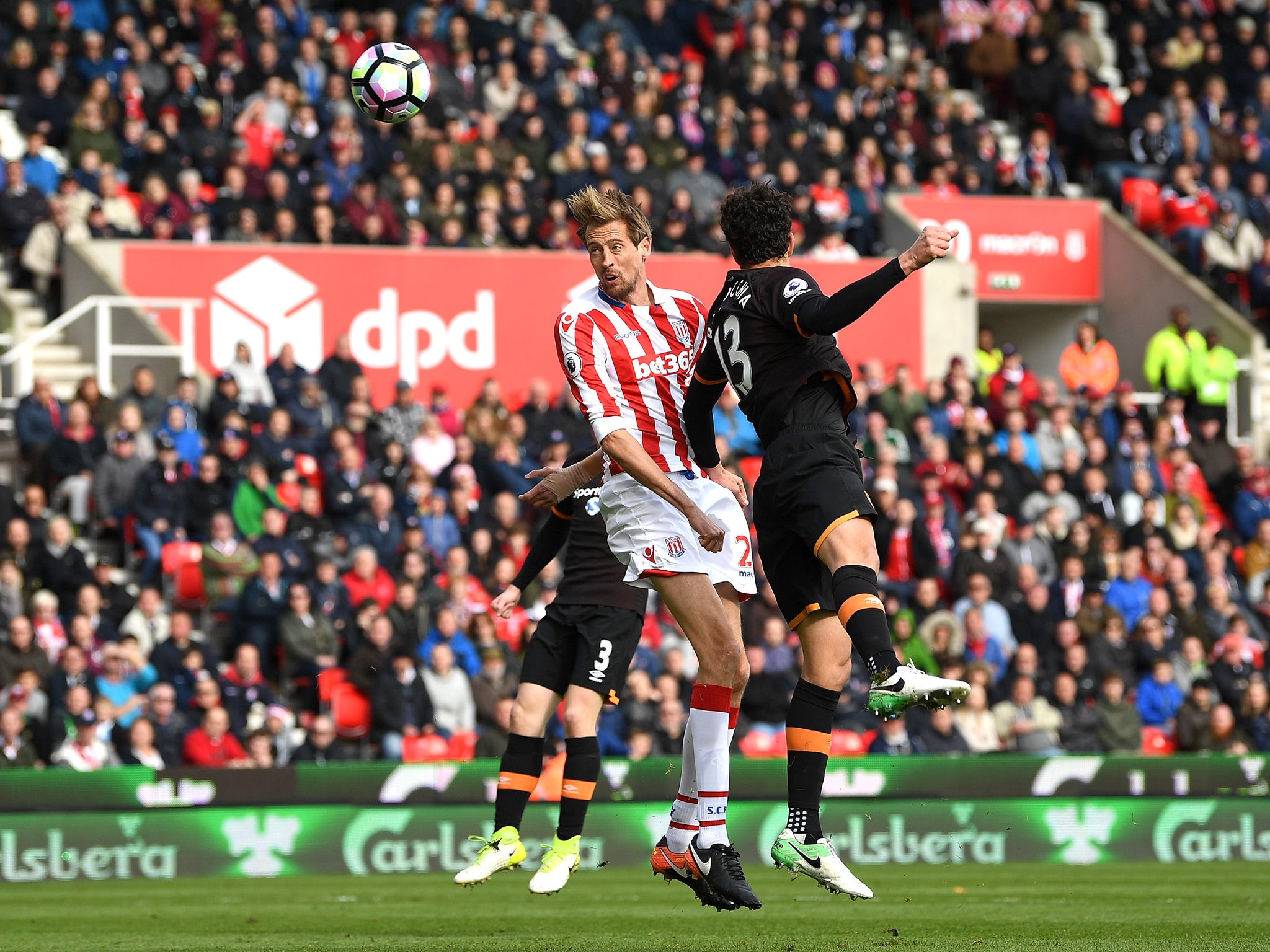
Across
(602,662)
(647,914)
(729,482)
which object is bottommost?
(647,914)

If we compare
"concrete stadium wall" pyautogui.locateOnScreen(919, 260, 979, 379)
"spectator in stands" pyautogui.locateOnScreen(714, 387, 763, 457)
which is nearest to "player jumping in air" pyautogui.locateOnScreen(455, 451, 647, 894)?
"spectator in stands" pyautogui.locateOnScreen(714, 387, 763, 457)

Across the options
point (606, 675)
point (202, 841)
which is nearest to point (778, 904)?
point (606, 675)

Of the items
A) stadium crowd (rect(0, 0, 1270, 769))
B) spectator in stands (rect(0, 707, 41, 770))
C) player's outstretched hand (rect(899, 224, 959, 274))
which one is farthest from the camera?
stadium crowd (rect(0, 0, 1270, 769))

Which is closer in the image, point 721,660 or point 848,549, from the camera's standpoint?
point 848,549

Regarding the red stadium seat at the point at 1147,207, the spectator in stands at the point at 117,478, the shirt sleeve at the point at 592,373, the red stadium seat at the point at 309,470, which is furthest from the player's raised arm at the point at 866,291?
the red stadium seat at the point at 1147,207

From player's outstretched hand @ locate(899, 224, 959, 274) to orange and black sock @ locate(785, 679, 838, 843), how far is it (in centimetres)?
186

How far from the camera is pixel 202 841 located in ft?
49.1

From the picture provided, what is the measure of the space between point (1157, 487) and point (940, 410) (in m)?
2.62

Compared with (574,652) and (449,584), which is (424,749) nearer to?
(449,584)

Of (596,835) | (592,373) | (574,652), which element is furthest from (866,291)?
(596,835)

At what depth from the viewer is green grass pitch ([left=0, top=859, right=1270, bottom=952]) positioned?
9.12 meters

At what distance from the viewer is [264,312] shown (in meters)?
20.7

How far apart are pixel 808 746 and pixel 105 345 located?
1255 cm

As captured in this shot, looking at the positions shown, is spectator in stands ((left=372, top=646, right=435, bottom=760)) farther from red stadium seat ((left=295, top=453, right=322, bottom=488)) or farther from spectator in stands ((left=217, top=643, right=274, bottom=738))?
red stadium seat ((left=295, top=453, right=322, bottom=488))
